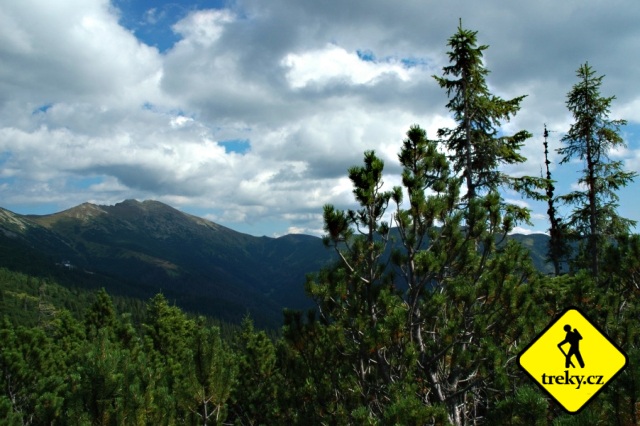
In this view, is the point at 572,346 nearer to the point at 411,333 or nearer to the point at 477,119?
the point at 411,333

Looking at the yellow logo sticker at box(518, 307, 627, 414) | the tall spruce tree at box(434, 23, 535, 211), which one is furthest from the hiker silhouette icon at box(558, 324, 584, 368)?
the tall spruce tree at box(434, 23, 535, 211)

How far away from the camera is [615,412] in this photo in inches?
165

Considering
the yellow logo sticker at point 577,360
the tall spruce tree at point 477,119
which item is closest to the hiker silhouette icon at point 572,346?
the yellow logo sticker at point 577,360

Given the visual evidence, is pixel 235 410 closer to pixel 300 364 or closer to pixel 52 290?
pixel 300 364

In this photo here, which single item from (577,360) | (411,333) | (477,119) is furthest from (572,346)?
(477,119)

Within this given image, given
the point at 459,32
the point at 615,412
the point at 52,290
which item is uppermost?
the point at 459,32

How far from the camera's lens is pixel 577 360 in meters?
3.62

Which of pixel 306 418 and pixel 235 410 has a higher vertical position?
pixel 306 418

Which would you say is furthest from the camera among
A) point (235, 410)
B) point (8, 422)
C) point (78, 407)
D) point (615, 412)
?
point (235, 410)

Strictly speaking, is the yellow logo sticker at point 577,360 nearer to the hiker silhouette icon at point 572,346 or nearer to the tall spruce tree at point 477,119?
the hiker silhouette icon at point 572,346

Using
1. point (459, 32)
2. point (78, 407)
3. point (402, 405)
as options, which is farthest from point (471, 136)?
point (78, 407)

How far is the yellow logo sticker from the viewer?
3.60m

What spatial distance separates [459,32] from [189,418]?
53.1ft

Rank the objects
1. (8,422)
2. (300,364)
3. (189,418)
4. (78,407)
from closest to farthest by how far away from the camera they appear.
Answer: (78,407) → (300,364) → (189,418) → (8,422)
